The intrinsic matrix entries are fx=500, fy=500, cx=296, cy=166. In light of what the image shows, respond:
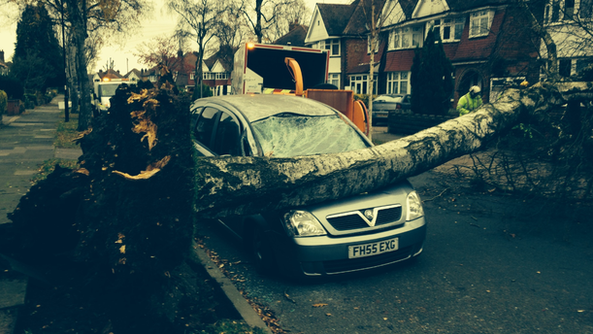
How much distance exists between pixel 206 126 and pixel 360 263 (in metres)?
2.97

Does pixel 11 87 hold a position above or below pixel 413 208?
above

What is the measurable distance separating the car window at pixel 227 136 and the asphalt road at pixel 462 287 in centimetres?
118

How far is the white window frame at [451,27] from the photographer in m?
33.8

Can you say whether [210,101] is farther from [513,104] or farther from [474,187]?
[474,187]

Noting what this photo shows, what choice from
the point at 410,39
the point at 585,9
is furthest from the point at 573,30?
the point at 410,39

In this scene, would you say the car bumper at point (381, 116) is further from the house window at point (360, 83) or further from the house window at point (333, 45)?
the house window at point (333, 45)

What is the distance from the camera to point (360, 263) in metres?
4.58

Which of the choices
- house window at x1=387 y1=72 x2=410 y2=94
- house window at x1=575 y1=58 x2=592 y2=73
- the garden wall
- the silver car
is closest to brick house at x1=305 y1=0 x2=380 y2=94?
house window at x1=387 y1=72 x2=410 y2=94

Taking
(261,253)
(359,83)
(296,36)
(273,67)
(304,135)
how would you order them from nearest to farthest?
(261,253) → (304,135) → (273,67) → (359,83) → (296,36)

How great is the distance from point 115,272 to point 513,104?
496 centimetres

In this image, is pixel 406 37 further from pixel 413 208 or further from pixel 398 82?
pixel 413 208

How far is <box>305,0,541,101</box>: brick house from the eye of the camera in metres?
29.0

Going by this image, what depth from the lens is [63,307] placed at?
12.6ft

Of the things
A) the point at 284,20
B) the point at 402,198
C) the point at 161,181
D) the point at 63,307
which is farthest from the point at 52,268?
the point at 284,20
